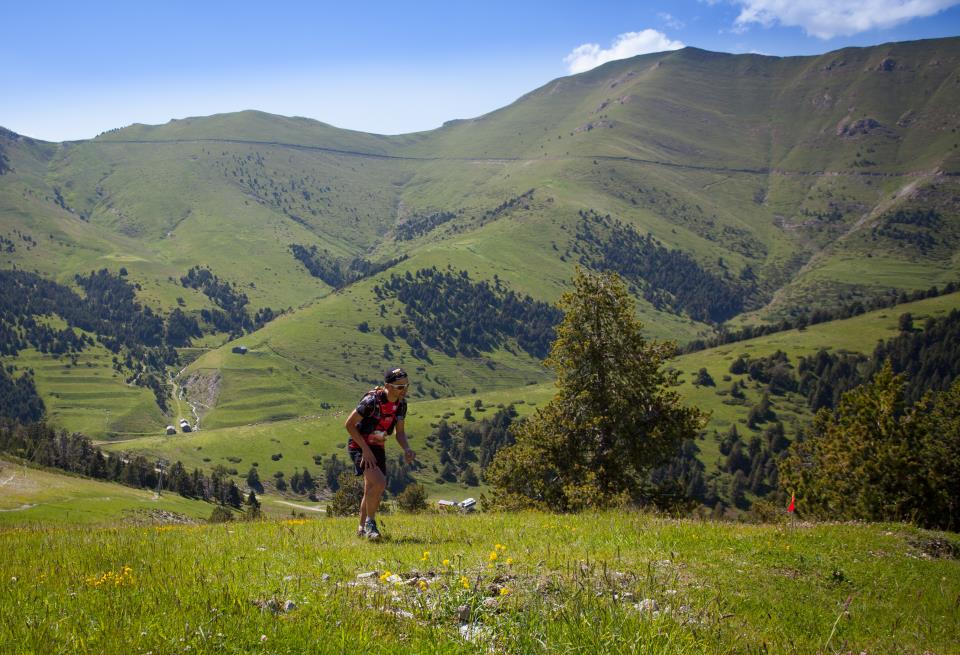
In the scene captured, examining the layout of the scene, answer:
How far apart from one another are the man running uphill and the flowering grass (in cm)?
77

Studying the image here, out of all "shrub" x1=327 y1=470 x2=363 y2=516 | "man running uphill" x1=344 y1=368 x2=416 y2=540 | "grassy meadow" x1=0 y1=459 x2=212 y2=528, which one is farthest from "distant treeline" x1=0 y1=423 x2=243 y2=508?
"man running uphill" x1=344 y1=368 x2=416 y2=540

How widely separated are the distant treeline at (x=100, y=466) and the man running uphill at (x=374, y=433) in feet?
552

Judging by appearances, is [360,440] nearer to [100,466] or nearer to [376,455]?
[376,455]

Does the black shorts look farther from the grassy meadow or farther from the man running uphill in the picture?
the grassy meadow

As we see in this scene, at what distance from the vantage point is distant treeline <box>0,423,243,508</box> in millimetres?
157375

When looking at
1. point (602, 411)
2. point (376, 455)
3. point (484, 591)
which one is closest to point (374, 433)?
point (376, 455)

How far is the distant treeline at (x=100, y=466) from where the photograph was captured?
157375mm

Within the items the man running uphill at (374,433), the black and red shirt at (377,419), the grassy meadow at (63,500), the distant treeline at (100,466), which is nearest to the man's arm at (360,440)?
the man running uphill at (374,433)

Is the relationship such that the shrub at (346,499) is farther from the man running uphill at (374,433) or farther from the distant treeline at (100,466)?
the distant treeline at (100,466)

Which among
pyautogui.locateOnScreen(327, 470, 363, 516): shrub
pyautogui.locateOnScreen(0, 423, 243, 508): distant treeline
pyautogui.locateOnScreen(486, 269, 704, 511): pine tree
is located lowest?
pyautogui.locateOnScreen(0, 423, 243, 508): distant treeline

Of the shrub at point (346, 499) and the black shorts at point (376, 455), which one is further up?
the black shorts at point (376, 455)

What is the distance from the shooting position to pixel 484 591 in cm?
798

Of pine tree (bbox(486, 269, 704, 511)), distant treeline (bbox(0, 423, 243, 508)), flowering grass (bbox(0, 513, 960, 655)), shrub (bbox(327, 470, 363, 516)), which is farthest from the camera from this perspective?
distant treeline (bbox(0, 423, 243, 508))

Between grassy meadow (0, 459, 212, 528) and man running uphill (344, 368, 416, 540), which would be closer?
man running uphill (344, 368, 416, 540)
